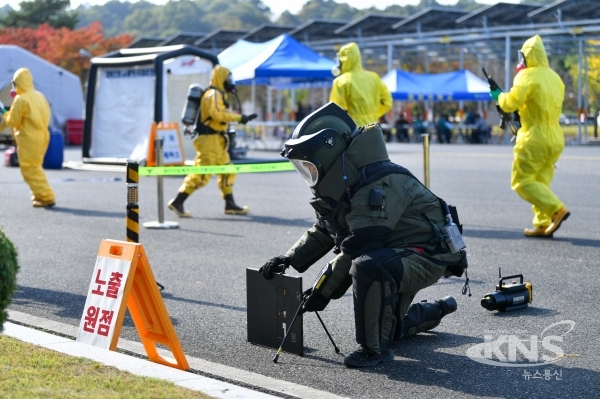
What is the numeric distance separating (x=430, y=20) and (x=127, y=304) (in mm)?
32701

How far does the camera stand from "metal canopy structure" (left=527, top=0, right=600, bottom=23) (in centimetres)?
3148

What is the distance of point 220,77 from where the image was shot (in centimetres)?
1327

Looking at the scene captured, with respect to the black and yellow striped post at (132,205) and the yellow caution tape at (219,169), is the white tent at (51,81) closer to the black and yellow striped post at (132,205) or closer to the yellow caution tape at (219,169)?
the yellow caution tape at (219,169)

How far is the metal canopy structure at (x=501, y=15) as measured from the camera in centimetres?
3400

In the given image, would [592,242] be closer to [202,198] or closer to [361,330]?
[361,330]

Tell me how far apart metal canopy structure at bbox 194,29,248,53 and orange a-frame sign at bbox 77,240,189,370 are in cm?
3447

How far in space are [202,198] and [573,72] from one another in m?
39.2

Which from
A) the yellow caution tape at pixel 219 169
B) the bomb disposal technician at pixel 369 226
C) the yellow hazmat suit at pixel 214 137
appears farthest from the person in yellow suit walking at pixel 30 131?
the bomb disposal technician at pixel 369 226

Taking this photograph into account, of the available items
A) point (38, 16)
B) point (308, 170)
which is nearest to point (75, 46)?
point (38, 16)

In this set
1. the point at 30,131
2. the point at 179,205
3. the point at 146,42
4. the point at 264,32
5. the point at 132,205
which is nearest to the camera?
the point at 132,205

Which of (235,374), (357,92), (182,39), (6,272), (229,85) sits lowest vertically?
(235,374)

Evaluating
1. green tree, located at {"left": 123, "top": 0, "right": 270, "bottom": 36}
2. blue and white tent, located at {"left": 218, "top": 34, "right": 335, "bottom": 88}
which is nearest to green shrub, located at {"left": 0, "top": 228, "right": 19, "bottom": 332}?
blue and white tent, located at {"left": 218, "top": 34, "right": 335, "bottom": 88}

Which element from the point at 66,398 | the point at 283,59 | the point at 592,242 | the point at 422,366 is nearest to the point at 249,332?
the point at 422,366

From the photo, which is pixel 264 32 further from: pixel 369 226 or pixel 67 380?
pixel 67 380
